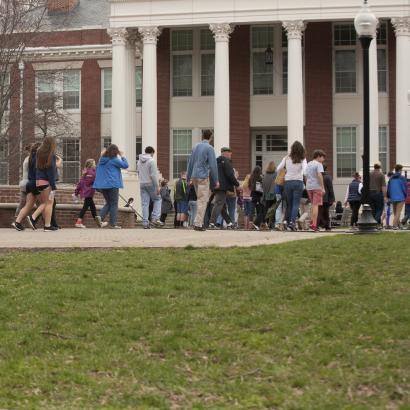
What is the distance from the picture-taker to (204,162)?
1719 cm

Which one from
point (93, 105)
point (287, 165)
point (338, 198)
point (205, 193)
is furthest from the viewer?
point (93, 105)

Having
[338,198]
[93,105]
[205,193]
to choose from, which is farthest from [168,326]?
[93,105]

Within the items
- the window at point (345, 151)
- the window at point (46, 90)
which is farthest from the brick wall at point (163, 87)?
the window at point (345, 151)

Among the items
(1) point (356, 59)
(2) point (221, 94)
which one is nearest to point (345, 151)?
(1) point (356, 59)

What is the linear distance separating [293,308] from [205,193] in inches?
360

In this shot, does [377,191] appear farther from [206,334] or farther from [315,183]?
[206,334]

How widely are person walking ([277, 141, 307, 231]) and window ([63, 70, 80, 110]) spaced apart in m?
28.6

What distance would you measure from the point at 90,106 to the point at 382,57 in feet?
47.7

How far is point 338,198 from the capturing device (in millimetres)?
38406

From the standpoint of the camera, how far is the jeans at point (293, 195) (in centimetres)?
1862

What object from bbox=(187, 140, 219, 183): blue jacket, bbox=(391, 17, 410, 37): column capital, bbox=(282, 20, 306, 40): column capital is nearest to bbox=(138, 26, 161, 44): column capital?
bbox=(282, 20, 306, 40): column capital

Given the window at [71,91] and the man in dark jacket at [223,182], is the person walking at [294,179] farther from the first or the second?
the window at [71,91]

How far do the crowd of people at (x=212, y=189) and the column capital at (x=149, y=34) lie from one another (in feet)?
48.9

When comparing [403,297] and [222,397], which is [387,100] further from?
Answer: [222,397]
